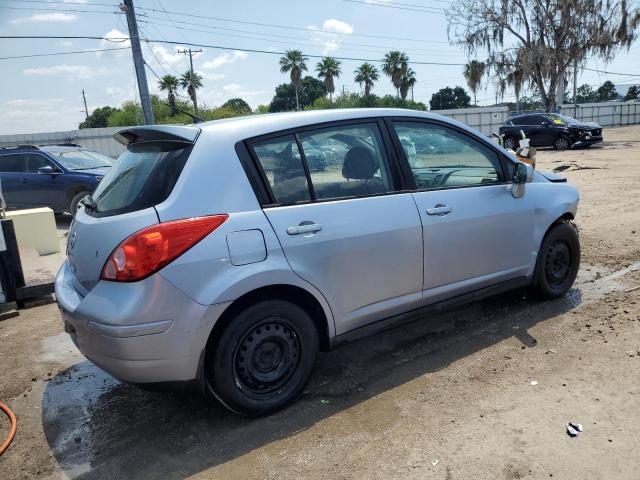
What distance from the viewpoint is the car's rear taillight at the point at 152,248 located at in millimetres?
2561

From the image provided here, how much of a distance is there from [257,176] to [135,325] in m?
1.05

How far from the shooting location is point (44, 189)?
34.2ft

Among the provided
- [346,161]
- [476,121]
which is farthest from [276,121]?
[476,121]

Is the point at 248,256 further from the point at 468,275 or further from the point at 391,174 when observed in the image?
the point at 468,275

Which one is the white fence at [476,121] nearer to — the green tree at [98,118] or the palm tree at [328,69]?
the palm tree at [328,69]

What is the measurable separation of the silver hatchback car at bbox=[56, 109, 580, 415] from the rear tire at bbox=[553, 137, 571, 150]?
796 inches

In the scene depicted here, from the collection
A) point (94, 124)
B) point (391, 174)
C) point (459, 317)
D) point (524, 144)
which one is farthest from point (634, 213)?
point (94, 124)

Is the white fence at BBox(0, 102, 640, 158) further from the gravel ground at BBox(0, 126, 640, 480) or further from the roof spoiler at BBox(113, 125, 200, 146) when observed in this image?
the roof spoiler at BBox(113, 125, 200, 146)

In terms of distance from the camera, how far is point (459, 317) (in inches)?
175

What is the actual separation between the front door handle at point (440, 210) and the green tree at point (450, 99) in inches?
3314

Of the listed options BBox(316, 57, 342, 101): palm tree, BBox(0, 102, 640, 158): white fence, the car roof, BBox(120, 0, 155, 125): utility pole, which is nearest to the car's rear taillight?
the car roof

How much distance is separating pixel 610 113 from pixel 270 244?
4819cm

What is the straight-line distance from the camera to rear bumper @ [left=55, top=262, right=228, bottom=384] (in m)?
2.56

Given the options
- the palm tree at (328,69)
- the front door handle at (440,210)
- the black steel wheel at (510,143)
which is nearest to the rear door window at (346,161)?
the front door handle at (440,210)
